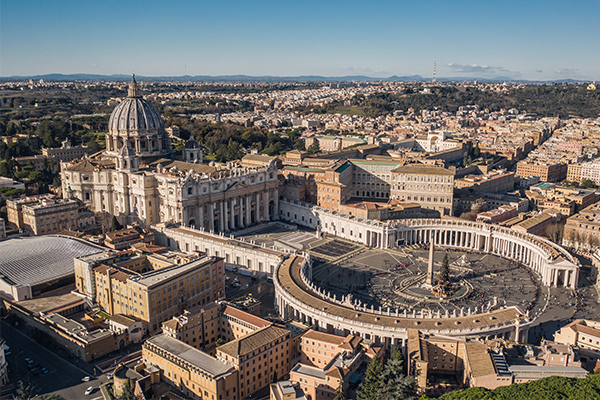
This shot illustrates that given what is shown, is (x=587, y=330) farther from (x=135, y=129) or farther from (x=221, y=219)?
(x=135, y=129)

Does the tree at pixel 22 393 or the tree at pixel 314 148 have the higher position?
the tree at pixel 314 148

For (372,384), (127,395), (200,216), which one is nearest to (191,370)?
(127,395)

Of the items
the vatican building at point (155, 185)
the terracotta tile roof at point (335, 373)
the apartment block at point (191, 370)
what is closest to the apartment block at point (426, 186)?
the vatican building at point (155, 185)

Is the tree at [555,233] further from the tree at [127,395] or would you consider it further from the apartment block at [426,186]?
the tree at [127,395]

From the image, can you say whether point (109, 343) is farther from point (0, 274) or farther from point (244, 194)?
point (244, 194)

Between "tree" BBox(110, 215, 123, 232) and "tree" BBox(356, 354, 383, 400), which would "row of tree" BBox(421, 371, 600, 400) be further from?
"tree" BBox(110, 215, 123, 232)
